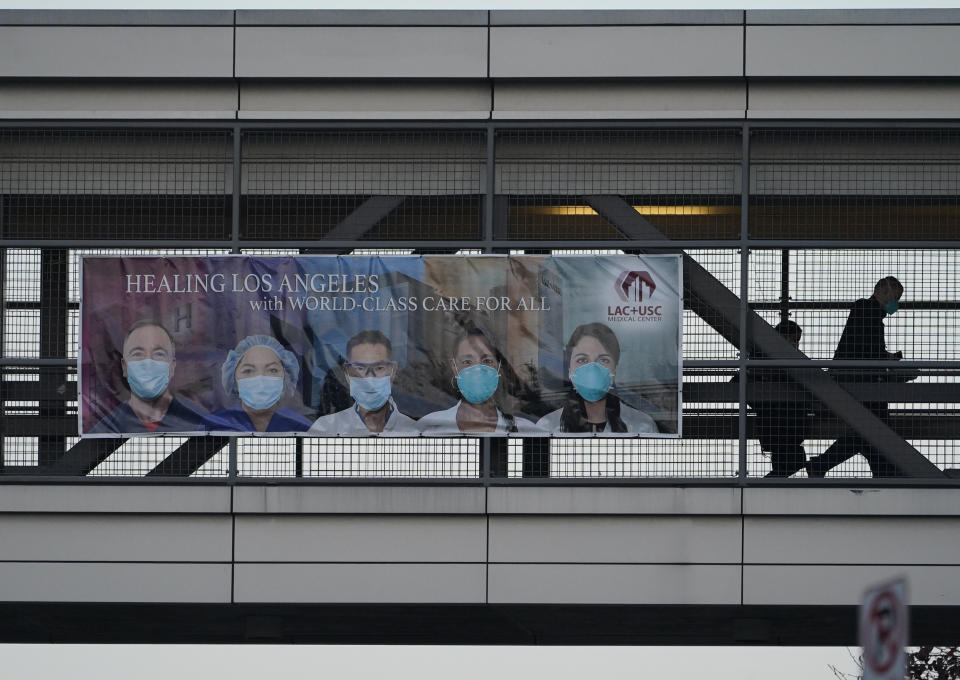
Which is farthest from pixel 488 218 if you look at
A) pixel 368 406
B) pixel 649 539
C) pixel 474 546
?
pixel 649 539

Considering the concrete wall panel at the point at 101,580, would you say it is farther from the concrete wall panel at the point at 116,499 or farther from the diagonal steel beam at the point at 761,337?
the diagonal steel beam at the point at 761,337

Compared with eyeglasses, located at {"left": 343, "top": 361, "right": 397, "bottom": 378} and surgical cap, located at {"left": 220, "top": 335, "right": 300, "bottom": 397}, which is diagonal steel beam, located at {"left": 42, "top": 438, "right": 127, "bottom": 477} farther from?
eyeglasses, located at {"left": 343, "top": 361, "right": 397, "bottom": 378}

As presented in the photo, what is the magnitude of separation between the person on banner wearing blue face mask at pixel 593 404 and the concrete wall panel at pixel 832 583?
1.73 m

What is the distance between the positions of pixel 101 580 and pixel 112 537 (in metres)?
0.41

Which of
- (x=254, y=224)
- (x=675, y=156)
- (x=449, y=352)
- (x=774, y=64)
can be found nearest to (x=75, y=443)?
(x=254, y=224)

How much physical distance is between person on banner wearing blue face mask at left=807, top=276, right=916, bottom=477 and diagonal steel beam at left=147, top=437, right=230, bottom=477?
5.56 meters

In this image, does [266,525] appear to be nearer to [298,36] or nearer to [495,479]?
[495,479]

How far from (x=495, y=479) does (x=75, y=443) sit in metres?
3.92

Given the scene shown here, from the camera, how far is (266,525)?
12.0m

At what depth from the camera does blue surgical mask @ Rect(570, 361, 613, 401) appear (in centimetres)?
1177

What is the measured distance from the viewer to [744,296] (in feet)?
39.3

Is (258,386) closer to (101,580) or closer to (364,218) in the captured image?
(364,218)

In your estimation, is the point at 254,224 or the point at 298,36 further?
the point at 254,224

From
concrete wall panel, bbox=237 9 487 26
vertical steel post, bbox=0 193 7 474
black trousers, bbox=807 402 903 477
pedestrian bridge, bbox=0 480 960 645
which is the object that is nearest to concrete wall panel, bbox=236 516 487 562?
pedestrian bridge, bbox=0 480 960 645
